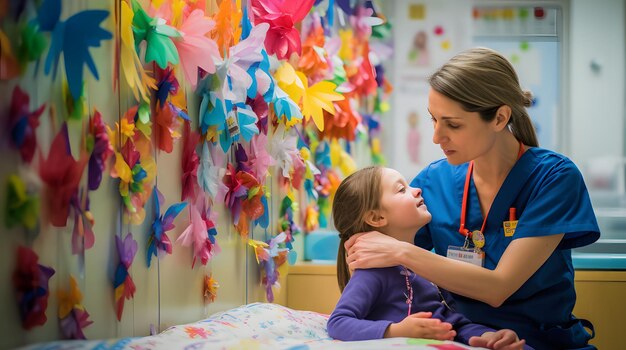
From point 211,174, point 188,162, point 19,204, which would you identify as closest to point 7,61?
point 19,204

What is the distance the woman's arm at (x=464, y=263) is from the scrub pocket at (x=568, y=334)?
17 cm

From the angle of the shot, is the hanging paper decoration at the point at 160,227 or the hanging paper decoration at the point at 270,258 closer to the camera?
the hanging paper decoration at the point at 160,227

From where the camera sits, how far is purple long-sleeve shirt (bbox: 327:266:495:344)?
66.5 inches

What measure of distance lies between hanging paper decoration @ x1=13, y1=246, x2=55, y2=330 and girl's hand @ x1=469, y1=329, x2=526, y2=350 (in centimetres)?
93

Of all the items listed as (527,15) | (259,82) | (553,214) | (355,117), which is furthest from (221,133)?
(527,15)

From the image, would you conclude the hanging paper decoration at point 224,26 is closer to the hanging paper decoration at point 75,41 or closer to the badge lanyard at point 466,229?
the hanging paper decoration at point 75,41

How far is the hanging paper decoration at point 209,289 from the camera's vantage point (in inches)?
74.6

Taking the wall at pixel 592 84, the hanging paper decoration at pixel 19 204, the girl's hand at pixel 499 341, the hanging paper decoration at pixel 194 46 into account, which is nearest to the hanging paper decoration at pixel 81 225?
the hanging paper decoration at pixel 19 204

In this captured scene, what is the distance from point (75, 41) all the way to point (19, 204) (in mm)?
263

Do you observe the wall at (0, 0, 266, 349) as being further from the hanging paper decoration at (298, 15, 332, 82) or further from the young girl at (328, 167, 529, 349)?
the hanging paper decoration at (298, 15, 332, 82)

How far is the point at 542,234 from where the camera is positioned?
186 cm

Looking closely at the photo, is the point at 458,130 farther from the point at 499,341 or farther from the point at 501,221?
the point at 499,341

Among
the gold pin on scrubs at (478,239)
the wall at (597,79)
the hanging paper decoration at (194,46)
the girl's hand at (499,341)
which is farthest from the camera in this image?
the wall at (597,79)

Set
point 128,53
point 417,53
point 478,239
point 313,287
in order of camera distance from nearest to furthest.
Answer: point 128,53 → point 478,239 → point 313,287 → point 417,53
